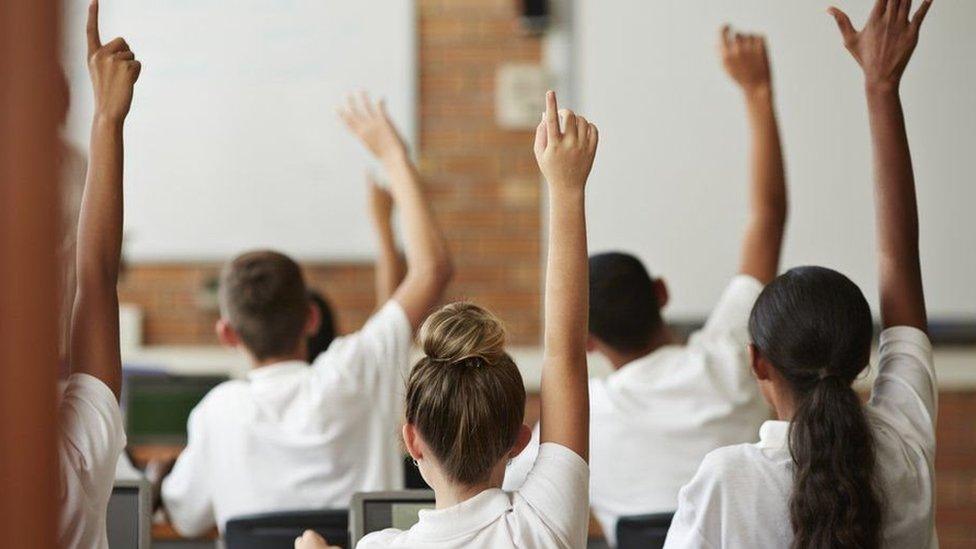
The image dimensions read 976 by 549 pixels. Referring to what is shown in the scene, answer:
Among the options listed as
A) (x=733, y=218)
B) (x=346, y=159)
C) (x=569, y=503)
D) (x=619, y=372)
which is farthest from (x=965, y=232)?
(x=569, y=503)

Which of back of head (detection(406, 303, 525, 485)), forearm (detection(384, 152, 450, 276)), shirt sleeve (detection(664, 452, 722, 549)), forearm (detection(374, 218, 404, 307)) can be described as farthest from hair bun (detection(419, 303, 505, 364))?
forearm (detection(374, 218, 404, 307))

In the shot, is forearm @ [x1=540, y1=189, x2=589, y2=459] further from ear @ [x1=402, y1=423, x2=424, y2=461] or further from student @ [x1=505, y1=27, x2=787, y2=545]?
student @ [x1=505, y1=27, x2=787, y2=545]

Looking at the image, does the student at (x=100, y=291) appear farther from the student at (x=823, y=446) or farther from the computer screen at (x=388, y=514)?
the student at (x=823, y=446)

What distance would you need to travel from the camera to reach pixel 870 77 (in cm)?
180

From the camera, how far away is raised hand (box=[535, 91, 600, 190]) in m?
1.49

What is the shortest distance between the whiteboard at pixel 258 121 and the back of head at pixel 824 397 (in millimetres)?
3645

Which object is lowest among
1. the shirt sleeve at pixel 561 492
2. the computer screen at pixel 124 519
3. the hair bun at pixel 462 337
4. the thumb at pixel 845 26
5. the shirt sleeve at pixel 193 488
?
the shirt sleeve at pixel 193 488

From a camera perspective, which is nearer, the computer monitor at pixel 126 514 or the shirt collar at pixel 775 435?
the shirt collar at pixel 775 435

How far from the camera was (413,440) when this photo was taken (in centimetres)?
145

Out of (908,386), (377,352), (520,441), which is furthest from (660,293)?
(520,441)

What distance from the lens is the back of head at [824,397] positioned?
150 cm

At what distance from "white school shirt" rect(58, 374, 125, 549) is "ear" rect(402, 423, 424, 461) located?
13.3 inches

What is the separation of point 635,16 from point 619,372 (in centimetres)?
296

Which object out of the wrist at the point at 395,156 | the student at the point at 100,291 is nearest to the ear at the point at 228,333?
the wrist at the point at 395,156
